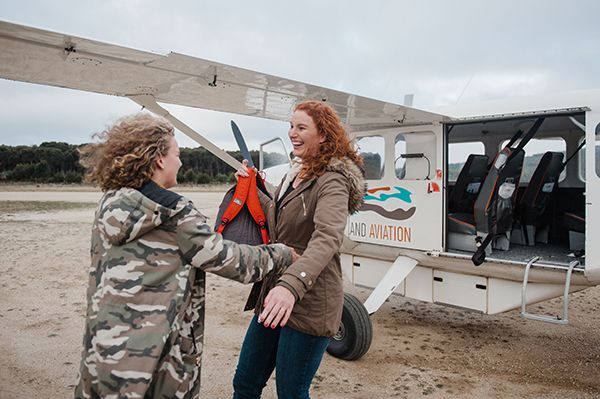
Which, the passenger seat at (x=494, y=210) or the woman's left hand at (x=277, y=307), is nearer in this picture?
the woman's left hand at (x=277, y=307)

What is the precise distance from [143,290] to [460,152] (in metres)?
5.87

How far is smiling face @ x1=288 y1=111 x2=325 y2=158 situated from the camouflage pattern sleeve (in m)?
0.57

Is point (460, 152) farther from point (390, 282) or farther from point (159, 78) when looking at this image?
point (159, 78)

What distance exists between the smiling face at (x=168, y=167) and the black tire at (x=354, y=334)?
3.22m

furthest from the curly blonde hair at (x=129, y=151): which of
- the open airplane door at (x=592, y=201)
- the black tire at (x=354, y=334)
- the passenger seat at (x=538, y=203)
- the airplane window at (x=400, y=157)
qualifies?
the passenger seat at (x=538, y=203)

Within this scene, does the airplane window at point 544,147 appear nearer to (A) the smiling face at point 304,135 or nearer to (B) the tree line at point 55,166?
(A) the smiling face at point 304,135

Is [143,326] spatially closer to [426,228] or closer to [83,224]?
[426,228]

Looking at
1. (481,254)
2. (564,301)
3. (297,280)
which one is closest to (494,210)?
(481,254)

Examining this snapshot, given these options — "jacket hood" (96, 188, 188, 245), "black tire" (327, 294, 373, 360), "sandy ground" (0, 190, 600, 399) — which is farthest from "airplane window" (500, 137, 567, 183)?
"jacket hood" (96, 188, 188, 245)

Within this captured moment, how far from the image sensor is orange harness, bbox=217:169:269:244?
2.16m

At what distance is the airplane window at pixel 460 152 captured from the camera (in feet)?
21.1

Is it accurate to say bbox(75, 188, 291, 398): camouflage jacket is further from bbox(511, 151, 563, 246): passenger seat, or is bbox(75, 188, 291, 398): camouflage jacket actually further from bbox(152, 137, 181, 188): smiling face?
Result: bbox(511, 151, 563, 246): passenger seat

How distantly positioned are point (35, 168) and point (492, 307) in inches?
1846

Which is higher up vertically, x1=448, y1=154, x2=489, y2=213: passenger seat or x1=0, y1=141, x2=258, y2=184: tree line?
x1=0, y1=141, x2=258, y2=184: tree line
